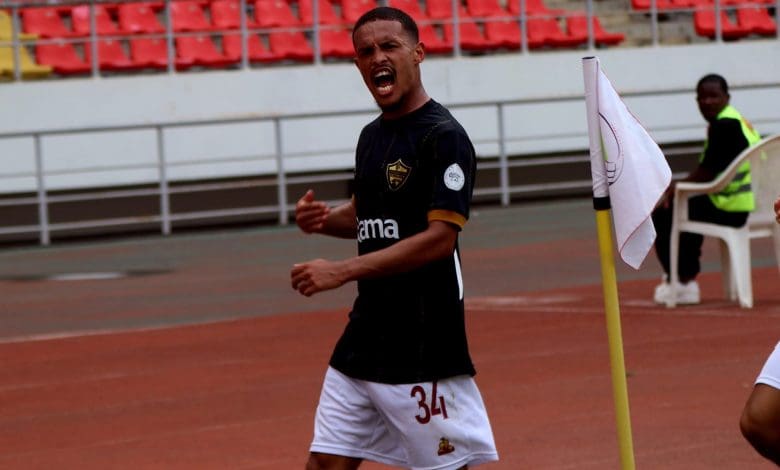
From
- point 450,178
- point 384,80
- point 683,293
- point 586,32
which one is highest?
point 586,32

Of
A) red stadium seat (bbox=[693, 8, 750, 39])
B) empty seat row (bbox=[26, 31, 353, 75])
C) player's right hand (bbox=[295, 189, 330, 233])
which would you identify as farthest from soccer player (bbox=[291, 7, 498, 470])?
red stadium seat (bbox=[693, 8, 750, 39])

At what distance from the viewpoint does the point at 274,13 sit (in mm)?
26969

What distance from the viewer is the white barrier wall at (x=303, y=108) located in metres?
23.4

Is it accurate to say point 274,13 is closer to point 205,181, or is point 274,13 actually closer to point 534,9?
point 205,181

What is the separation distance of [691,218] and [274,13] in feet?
47.0

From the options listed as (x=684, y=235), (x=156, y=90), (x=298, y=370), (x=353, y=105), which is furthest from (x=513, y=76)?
(x=298, y=370)

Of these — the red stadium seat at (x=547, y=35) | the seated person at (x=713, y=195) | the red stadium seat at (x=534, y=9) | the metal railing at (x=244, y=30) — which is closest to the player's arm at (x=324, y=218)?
the seated person at (x=713, y=195)

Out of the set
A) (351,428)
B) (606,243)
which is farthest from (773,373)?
(351,428)

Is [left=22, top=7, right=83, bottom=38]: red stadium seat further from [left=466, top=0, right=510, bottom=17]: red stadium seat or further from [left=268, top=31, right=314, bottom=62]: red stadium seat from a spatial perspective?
[left=466, top=0, right=510, bottom=17]: red stadium seat

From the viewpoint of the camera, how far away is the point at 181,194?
77.9ft

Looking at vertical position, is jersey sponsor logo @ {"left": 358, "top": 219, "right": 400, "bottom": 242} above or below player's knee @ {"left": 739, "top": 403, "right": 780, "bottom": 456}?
above

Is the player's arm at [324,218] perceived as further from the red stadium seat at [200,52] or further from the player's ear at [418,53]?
the red stadium seat at [200,52]

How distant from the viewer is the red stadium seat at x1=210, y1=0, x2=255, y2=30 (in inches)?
1041

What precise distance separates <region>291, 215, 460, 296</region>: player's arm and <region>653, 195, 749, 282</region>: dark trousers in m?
8.26
